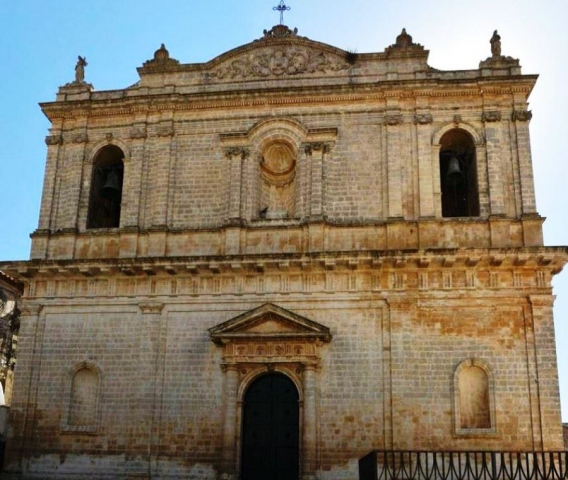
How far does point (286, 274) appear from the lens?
1753 centimetres

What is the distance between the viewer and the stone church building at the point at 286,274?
16.4 m

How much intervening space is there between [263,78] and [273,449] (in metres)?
9.54

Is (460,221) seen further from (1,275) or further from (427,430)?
(1,275)

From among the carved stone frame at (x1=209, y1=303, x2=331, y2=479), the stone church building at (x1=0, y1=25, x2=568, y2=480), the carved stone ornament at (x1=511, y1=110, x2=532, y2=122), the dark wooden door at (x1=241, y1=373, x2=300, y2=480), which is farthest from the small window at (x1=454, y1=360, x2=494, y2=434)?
the carved stone ornament at (x1=511, y1=110, x2=532, y2=122)

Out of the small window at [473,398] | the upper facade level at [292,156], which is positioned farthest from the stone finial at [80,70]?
the small window at [473,398]

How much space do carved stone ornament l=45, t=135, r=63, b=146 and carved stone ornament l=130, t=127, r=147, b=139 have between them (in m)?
2.07

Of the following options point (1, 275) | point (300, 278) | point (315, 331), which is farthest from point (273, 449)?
point (1, 275)

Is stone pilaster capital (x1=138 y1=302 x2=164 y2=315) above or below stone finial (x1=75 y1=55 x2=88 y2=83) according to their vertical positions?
below

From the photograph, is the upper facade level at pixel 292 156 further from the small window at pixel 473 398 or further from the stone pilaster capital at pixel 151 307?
the small window at pixel 473 398

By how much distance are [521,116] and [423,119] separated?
2.37 m

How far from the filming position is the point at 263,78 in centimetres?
1967

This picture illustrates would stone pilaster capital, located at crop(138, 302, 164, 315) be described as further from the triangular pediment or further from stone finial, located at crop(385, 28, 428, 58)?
stone finial, located at crop(385, 28, 428, 58)

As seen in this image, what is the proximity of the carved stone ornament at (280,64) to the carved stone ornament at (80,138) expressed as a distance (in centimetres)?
382

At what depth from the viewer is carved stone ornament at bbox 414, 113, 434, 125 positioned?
18.4 m
